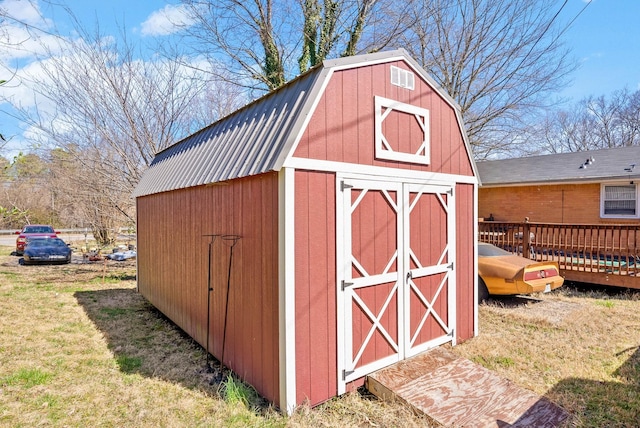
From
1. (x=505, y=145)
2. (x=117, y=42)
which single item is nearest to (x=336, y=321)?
(x=117, y=42)

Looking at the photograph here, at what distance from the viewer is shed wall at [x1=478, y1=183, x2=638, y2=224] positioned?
12016mm

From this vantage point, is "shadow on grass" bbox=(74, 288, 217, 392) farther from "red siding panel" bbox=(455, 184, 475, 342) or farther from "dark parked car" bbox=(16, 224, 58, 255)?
"dark parked car" bbox=(16, 224, 58, 255)

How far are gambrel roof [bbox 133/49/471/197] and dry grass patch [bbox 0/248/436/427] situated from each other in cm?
230

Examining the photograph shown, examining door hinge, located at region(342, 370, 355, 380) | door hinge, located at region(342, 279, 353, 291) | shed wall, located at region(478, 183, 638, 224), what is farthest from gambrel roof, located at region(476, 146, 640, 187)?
door hinge, located at region(342, 370, 355, 380)

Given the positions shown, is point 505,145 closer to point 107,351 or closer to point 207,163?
point 207,163

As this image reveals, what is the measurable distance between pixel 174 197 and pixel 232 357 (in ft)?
10.1

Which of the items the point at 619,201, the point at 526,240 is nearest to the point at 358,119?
the point at 526,240

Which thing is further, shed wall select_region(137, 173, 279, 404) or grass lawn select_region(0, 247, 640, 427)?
shed wall select_region(137, 173, 279, 404)

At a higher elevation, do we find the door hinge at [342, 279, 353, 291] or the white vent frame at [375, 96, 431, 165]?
the white vent frame at [375, 96, 431, 165]

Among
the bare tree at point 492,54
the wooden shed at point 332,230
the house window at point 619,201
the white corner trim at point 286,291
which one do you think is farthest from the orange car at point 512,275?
the bare tree at point 492,54

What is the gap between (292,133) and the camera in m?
3.38

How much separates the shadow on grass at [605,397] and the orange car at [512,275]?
2311mm

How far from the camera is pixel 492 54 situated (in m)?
12.9

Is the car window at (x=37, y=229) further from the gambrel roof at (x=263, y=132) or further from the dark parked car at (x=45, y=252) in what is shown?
the gambrel roof at (x=263, y=132)
